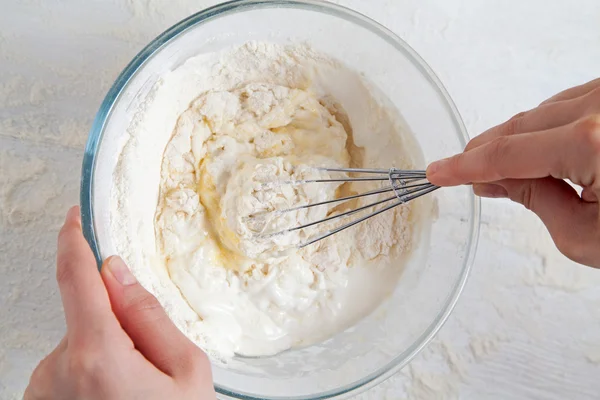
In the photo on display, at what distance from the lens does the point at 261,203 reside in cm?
114

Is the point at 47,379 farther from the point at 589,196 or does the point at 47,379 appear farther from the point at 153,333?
→ the point at 589,196

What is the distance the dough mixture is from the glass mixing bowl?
0.03m

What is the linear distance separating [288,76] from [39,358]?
0.85m

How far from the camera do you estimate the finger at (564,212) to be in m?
0.82

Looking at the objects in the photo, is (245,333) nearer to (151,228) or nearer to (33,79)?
(151,228)

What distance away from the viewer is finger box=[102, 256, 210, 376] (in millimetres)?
718

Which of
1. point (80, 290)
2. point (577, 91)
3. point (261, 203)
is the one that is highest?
point (261, 203)

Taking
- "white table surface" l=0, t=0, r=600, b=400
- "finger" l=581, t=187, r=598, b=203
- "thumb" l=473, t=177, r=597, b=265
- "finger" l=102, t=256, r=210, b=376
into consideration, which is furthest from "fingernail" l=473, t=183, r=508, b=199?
"finger" l=102, t=256, r=210, b=376

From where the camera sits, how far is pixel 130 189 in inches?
41.7

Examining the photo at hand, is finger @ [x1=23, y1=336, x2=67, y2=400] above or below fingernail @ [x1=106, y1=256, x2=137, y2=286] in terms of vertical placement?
below

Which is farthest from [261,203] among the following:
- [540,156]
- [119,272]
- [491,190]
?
[540,156]

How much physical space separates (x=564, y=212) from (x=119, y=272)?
2.47 ft

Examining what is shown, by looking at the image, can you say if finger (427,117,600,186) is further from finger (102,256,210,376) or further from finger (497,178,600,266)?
finger (102,256,210,376)

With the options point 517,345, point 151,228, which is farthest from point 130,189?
point 517,345
